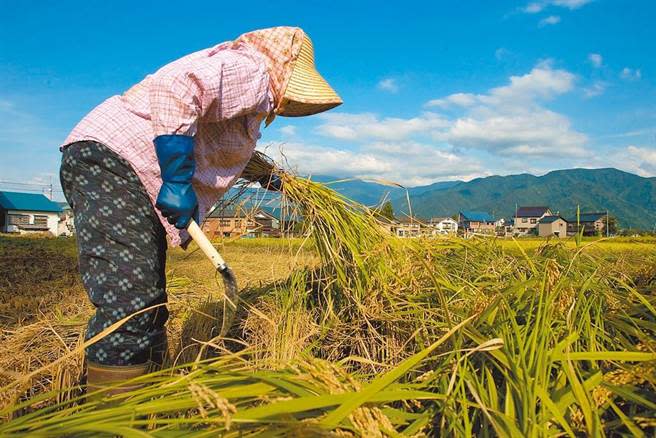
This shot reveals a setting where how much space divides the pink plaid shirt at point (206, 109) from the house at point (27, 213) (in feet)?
170

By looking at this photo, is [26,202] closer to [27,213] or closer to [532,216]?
[27,213]

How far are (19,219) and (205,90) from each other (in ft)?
188

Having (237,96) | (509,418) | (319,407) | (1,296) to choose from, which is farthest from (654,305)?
(1,296)

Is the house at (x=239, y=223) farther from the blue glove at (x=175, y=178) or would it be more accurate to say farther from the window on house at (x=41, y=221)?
the window on house at (x=41, y=221)

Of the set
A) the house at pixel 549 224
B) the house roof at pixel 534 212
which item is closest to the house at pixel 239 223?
the house at pixel 549 224

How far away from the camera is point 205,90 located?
151 cm

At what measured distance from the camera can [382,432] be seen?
0.92 meters

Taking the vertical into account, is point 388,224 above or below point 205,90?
below

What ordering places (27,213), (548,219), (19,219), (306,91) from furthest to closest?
1. (548,219)
2. (27,213)
3. (19,219)
4. (306,91)

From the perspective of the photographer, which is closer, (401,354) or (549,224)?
(401,354)

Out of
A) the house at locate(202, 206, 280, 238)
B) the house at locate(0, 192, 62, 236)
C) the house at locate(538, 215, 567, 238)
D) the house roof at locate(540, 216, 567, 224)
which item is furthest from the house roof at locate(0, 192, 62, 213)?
the house roof at locate(540, 216, 567, 224)

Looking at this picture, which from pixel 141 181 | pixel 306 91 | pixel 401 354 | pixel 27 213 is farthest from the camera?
pixel 27 213

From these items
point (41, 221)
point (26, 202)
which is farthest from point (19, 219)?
point (26, 202)

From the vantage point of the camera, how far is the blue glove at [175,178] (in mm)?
1455
